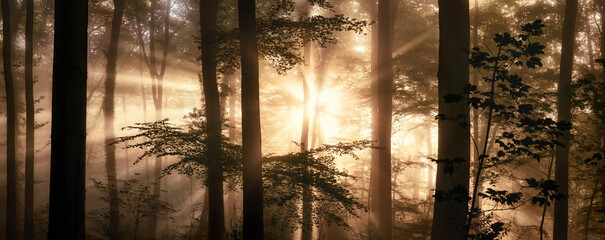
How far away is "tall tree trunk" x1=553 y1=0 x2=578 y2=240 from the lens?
11195 mm

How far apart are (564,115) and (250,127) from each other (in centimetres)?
933

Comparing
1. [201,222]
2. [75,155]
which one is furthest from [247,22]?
[201,222]

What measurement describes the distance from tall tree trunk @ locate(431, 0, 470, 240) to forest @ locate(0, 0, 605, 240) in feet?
0.08

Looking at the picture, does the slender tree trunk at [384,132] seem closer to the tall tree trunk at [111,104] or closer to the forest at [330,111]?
the forest at [330,111]

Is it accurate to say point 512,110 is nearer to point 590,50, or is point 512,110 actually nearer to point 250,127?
point 250,127

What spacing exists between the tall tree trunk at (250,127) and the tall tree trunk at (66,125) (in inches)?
129

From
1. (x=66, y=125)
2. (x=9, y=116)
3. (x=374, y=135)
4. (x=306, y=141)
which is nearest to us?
(x=66, y=125)

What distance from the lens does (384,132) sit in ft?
43.3

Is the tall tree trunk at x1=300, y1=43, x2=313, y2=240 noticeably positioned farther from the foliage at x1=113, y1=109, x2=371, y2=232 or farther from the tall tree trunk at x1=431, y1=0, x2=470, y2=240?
the tall tree trunk at x1=431, y1=0, x2=470, y2=240

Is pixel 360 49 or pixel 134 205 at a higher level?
pixel 360 49

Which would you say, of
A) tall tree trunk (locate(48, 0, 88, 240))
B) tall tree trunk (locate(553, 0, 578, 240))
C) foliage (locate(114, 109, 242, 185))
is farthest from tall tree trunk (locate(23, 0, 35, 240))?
tall tree trunk (locate(553, 0, 578, 240))

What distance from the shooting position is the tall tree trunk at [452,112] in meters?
6.70

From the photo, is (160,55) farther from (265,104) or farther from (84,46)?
(84,46)

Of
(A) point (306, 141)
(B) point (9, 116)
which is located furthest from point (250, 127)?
(B) point (9, 116)
